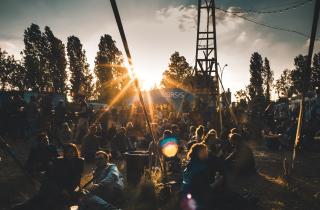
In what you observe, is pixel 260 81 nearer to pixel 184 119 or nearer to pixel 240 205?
pixel 184 119

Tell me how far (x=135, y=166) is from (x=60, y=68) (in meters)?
55.6

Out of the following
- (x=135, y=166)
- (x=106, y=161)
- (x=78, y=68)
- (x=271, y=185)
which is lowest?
(x=271, y=185)

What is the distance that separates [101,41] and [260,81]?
4909 centimetres

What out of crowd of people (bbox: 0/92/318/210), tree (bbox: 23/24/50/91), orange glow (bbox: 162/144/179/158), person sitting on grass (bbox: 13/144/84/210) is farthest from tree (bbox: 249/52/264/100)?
person sitting on grass (bbox: 13/144/84/210)

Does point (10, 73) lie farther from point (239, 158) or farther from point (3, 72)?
point (239, 158)

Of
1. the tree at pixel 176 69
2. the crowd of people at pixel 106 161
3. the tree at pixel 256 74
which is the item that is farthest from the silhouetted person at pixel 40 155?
the tree at pixel 256 74

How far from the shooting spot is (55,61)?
59.1 m

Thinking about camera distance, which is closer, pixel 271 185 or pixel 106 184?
pixel 106 184

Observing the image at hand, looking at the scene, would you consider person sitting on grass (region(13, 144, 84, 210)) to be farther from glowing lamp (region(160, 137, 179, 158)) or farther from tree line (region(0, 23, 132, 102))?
tree line (region(0, 23, 132, 102))

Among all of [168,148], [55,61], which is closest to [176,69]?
[55,61]

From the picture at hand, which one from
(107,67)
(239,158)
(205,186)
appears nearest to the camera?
(205,186)

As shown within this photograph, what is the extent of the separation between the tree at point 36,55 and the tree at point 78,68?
21.7 ft

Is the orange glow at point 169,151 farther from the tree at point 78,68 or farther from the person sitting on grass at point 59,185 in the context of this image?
the tree at point 78,68

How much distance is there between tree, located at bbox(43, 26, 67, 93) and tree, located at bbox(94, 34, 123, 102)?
872 cm
